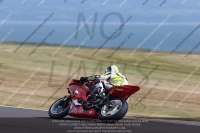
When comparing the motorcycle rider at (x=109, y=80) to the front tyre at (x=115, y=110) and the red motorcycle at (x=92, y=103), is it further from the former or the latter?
the front tyre at (x=115, y=110)

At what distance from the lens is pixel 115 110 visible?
11.4 metres

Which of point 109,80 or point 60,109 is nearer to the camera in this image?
point 109,80

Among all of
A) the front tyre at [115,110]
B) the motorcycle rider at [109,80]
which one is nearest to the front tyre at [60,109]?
the motorcycle rider at [109,80]

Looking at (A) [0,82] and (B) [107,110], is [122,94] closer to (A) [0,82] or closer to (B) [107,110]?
(B) [107,110]

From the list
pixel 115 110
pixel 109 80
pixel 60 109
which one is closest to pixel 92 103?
pixel 109 80

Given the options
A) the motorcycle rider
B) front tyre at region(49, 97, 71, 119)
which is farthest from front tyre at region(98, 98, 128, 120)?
front tyre at region(49, 97, 71, 119)

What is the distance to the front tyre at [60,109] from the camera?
12423mm

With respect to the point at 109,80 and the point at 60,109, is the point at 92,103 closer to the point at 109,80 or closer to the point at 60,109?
the point at 109,80

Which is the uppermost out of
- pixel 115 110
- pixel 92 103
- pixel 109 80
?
pixel 109 80

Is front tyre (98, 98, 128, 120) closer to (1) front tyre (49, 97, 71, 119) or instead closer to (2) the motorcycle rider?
(2) the motorcycle rider

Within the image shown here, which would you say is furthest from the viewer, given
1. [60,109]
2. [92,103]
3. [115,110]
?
[60,109]

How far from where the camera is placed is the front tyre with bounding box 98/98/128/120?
441 inches

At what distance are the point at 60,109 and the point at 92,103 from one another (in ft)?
3.19

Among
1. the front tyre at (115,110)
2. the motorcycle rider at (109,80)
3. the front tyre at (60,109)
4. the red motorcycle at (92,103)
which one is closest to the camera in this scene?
the front tyre at (115,110)
